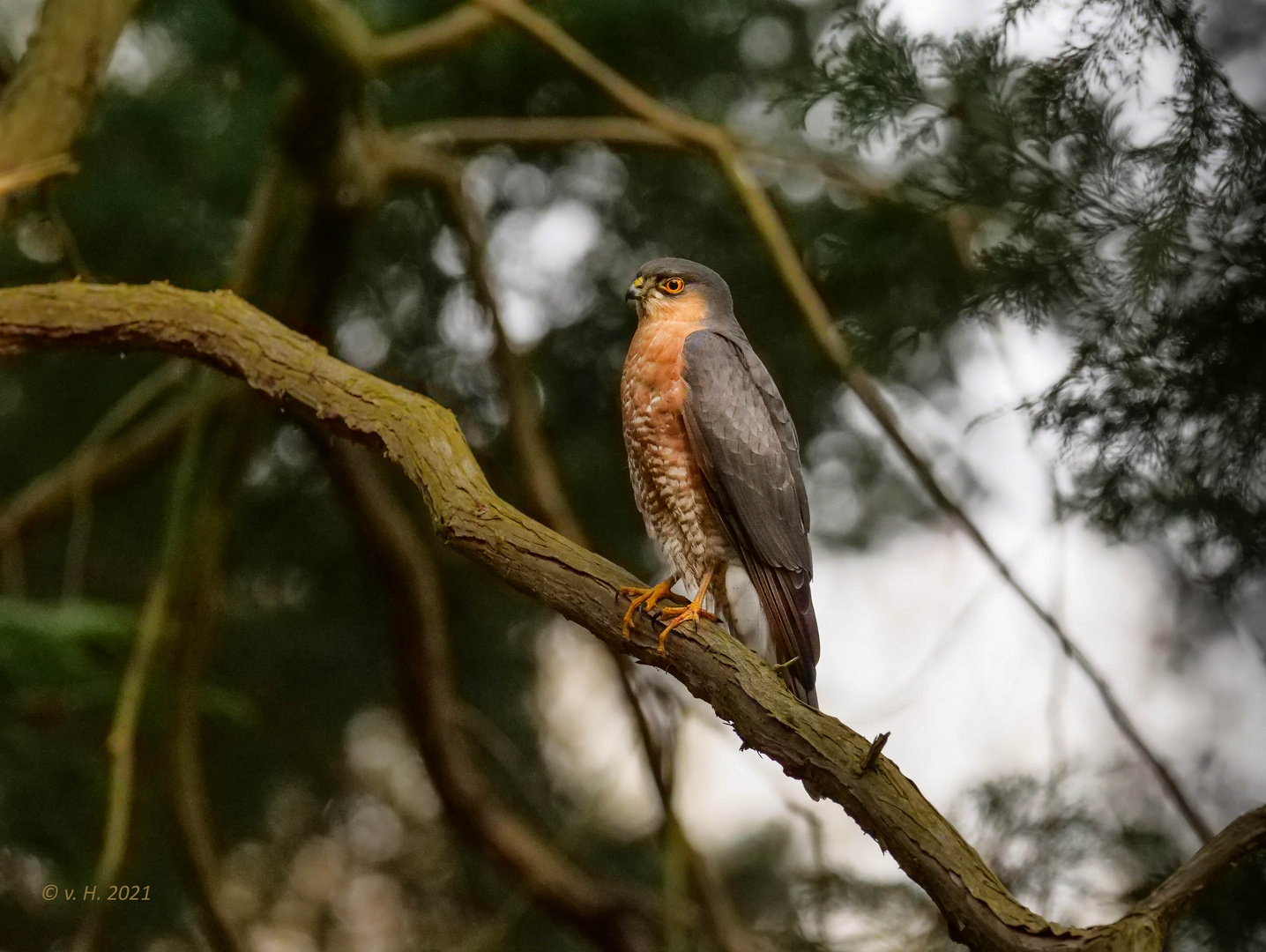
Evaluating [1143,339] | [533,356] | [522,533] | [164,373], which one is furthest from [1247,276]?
[164,373]

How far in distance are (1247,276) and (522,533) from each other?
5.49 ft

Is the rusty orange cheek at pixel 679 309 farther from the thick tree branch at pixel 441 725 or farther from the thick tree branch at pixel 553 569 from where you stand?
the thick tree branch at pixel 441 725

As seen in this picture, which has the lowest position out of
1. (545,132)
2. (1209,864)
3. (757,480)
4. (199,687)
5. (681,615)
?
(1209,864)

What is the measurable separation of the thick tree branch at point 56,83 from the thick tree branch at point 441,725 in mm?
1595

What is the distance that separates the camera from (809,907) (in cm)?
384

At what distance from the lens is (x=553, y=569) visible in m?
2.44

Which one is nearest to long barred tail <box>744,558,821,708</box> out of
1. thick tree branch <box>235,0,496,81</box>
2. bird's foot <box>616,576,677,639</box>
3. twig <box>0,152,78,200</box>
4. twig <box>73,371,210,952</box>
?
bird's foot <box>616,576,677,639</box>

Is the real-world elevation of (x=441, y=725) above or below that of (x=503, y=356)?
below

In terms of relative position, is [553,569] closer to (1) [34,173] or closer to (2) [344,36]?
(1) [34,173]

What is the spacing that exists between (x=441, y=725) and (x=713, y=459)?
2613 millimetres

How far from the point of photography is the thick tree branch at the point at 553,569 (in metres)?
2.05

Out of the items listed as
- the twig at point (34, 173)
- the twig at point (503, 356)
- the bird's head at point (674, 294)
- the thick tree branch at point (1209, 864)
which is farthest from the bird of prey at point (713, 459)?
the twig at point (34, 173)

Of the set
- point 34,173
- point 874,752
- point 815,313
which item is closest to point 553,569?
point 874,752

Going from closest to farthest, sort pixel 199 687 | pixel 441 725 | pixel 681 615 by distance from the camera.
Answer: pixel 681 615 → pixel 199 687 → pixel 441 725
